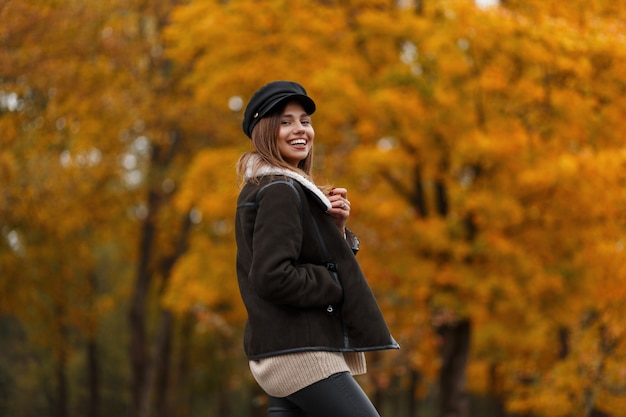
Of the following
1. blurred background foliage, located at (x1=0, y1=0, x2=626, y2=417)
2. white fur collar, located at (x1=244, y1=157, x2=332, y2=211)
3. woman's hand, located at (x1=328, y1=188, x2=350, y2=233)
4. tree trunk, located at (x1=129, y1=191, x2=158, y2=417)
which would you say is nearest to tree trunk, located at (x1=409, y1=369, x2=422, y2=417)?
blurred background foliage, located at (x1=0, y1=0, x2=626, y2=417)

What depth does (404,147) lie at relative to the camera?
13.3m

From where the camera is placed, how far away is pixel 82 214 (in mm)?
15891

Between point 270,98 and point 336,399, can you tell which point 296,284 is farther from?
point 270,98

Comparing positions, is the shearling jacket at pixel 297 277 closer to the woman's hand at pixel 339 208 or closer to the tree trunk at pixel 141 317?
the woman's hand at pixel 339 208

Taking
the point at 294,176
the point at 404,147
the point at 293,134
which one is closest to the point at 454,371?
the point at 404,147

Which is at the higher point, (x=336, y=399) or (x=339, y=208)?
(x=339, y=208)

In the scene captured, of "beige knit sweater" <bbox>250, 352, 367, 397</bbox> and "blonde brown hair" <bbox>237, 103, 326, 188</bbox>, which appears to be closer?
"beige knit sweater" <bbox>250, 352, 367, 397</bbox>

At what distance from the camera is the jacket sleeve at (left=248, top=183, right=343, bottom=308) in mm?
2846

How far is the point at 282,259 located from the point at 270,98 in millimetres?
637

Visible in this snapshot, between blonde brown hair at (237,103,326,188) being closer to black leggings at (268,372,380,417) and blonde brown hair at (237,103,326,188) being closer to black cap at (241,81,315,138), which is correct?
black cap at (241,81,315,138)

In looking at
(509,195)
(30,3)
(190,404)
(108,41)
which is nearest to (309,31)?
(108,41)

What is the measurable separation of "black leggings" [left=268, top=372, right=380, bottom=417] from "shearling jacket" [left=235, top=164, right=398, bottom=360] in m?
0.11

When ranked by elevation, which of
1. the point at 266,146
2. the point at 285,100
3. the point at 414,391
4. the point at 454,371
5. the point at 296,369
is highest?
the point at 414,391

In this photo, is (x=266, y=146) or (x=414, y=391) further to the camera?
(x=414, y=391)
